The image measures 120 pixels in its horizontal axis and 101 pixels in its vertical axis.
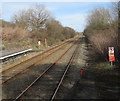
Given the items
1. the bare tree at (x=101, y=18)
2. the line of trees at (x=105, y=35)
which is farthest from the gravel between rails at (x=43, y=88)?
the bare tree at (x=101, y=18)

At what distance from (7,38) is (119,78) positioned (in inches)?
966

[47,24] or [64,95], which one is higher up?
[47,24]

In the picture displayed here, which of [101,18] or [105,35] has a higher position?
[101,18]

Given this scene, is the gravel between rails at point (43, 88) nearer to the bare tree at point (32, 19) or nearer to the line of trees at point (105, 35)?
the line of trees at point (105, 35)

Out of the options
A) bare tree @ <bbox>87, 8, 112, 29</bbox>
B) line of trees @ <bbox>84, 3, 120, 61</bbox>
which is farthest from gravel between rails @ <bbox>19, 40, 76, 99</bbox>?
bare tree @ <bbox>87, 8, 112, 29</bbox>

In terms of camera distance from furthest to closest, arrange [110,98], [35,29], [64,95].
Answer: [35,29] → [64,95] → [110,98]

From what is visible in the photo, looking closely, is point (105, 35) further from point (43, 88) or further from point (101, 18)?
point (101, 18)

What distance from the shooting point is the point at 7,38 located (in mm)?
28500

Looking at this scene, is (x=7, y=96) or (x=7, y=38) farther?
(x=7, y=38)

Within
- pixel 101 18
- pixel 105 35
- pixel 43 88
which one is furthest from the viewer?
pixel 101 18

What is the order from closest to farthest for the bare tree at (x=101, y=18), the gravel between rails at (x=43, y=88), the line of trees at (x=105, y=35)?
the gravel between rails at (x=43, y=88), the line of trees at (x=105, y=35), the bare tree at (x=101, y=18)

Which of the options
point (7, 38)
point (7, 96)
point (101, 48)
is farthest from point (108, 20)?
point (7, 96)

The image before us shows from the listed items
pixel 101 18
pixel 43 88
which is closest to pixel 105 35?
pixel 43 88

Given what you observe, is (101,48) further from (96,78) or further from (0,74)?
(0,74)
